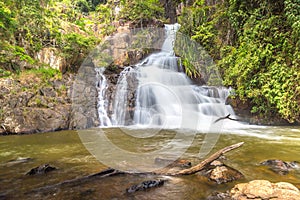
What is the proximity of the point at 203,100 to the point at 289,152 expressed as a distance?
6.11m

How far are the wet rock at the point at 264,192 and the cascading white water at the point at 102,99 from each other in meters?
8.04

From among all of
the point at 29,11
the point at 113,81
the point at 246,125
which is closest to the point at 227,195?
the point at 246,125

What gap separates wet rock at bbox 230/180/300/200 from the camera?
2.49 metres

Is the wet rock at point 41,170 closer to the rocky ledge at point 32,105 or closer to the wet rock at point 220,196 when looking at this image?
the wet rock at point 220,196

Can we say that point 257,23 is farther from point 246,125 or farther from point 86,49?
point 86,49

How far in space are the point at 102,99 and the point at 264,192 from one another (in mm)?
9230

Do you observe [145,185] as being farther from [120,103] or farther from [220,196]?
[120,103]

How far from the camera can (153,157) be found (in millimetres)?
4812

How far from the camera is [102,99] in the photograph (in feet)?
35.8

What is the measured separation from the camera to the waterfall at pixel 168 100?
10.3 metres

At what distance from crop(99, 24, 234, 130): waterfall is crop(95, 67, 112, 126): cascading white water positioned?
0.68ft

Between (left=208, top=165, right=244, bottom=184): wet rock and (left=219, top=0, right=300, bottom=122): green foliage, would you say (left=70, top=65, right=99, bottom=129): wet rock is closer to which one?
(left=219, top=0, right=300, bottom=122): green foliage

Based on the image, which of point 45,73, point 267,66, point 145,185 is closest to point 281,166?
point 145,185

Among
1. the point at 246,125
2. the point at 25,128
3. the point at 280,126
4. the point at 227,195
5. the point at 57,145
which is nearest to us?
the point at 227,195
